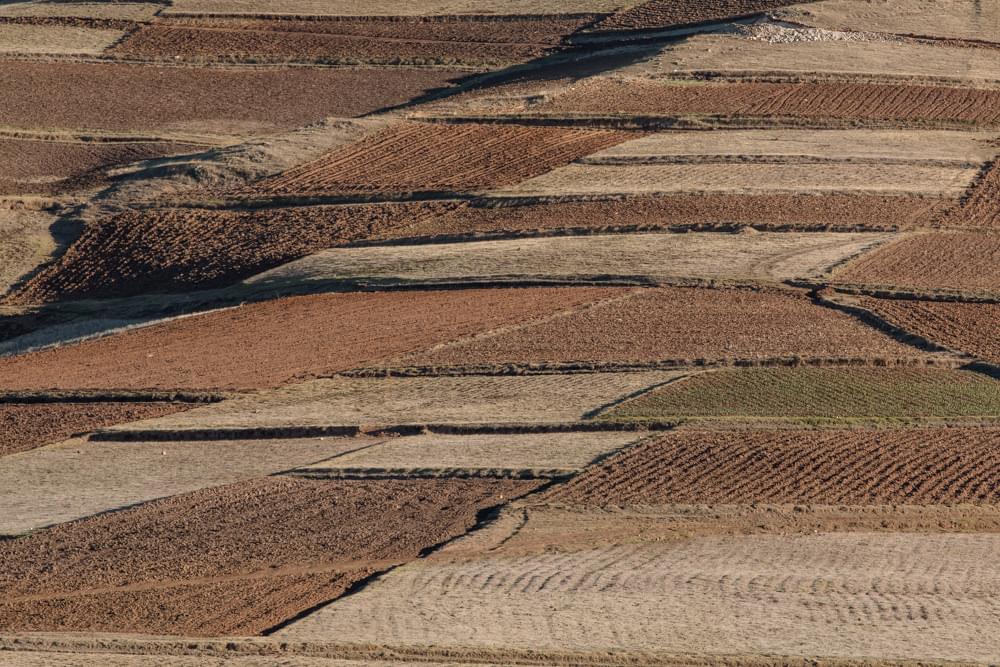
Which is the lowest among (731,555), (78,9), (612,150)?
(731,555)

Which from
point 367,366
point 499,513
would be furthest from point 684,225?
point 499,513

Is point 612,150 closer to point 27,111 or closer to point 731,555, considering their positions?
point 27,111

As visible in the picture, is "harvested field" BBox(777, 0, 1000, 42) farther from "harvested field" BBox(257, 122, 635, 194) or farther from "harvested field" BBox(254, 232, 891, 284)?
"harvested field" BBox(254, 232, 891, 284)

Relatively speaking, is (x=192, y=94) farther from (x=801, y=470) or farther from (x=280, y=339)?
(x=801, y=470)

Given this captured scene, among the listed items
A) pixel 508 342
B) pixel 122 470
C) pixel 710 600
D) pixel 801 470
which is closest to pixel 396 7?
→ pixel 508 342

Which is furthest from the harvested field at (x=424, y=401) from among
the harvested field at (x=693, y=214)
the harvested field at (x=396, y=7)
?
the harvested field at (x=396, y=7)

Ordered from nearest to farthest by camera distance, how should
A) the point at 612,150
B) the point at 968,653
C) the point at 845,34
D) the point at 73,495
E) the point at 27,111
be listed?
the point at 968,653
the point at 73,495
the point at 612,150
the point at 27,111
the point at 845,34

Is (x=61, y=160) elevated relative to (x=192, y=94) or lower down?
lower down
